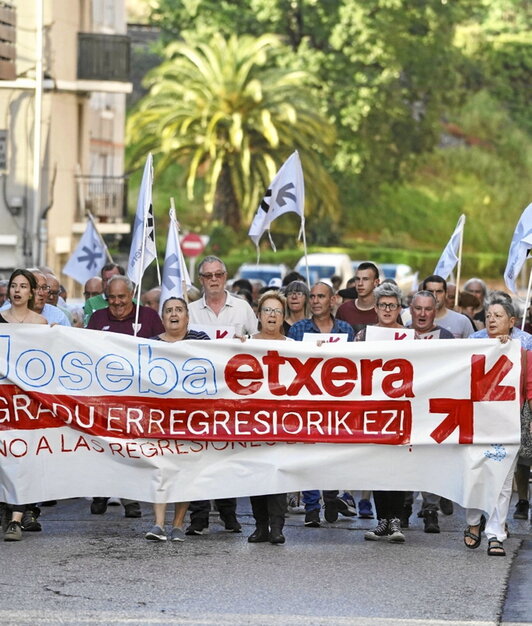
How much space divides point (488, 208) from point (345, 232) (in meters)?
5.85

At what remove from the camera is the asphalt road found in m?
8.91

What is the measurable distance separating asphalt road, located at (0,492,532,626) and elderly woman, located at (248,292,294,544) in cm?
12

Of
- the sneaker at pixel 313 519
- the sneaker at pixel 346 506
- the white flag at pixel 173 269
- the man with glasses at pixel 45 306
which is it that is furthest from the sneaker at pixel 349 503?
the man with glasses at pixel 45 306

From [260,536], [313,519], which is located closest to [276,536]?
[260,536]

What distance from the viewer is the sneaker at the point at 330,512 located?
490 inches

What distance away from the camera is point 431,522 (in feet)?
39.6

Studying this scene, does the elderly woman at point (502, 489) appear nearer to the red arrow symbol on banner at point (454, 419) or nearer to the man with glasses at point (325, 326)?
the red arrow symbol on banner at point (454, 419)

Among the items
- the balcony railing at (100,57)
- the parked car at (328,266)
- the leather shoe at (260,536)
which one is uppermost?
the balcony railing at (100,57)

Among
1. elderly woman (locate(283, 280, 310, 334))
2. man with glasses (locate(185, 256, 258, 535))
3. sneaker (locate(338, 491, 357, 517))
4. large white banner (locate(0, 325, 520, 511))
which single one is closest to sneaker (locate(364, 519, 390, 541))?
large white banner (locate(0, 325, 520, 511))

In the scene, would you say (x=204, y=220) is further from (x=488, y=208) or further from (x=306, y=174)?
(x=306, y=174)

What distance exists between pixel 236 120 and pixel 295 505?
1348 inches

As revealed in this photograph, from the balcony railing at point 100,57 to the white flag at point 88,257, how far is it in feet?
59.3

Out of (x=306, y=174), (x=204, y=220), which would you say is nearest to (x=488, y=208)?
(x=204, y=220)

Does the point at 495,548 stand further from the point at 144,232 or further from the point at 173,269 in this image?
the point at 173,269
